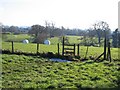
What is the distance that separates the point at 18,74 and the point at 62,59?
7.77 m

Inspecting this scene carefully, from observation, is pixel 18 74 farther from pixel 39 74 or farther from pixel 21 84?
pixel 21 84

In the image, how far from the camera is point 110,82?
36.4 ft

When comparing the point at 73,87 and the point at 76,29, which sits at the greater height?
the point at 76,29

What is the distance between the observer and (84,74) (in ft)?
42.5

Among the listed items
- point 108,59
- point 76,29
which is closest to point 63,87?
point 108,59

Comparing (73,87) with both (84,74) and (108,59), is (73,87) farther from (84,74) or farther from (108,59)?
(108,59)

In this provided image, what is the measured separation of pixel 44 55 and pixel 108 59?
198 inches

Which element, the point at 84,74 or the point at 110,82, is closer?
the point at 110,82

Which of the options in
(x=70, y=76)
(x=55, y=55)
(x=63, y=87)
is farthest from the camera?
(x=55, y=55)

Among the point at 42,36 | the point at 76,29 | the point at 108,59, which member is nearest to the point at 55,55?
the point at 108,59

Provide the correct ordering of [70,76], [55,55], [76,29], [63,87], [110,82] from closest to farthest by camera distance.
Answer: [63,87] < [110,82] < [70,76] < [55,55] < [76,29]

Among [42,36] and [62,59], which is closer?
[62,59]

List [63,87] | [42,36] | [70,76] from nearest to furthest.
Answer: [63,87] < [70,76] < [42,36]

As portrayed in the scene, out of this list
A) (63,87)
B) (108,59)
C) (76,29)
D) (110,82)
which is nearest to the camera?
(63,87)
